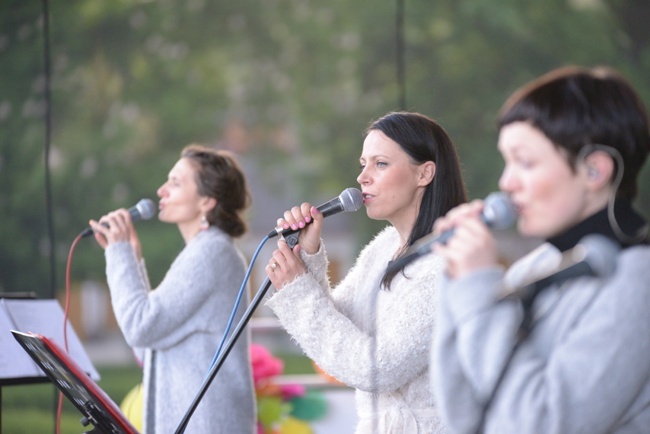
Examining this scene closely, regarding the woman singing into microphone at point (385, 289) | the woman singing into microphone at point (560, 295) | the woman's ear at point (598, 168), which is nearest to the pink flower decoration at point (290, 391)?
the woman singing into microphone at point (385, 289)

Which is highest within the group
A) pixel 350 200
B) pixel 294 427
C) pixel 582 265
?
pixel 350 200

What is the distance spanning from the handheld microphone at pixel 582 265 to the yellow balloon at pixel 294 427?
8.53 ft

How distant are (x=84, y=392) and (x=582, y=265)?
950mm

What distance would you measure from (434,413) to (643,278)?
29.2 inches

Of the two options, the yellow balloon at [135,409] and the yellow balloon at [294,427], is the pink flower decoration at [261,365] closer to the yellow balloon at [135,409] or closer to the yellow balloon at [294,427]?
the yellow balloon at [294,427]

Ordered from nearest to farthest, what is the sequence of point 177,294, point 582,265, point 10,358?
point 582,265
point 10,358
point 177,294

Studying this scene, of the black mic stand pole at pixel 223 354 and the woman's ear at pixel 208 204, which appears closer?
the black mic stand pole at pixel 223 354

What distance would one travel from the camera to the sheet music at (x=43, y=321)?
222 centimetres

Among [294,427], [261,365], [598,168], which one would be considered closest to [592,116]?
[598,168]

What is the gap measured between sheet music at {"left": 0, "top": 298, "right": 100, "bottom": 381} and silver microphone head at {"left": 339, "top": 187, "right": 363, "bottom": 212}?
0.91 m

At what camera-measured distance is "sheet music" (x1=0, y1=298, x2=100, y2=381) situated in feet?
7.29

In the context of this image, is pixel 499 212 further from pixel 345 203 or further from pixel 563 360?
pixel 345 203

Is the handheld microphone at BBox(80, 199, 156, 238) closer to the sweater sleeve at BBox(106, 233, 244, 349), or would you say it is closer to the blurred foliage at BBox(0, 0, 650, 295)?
the sweater sleeve at BBox(106, 233, 244, 349)

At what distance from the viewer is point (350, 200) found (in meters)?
1.80
